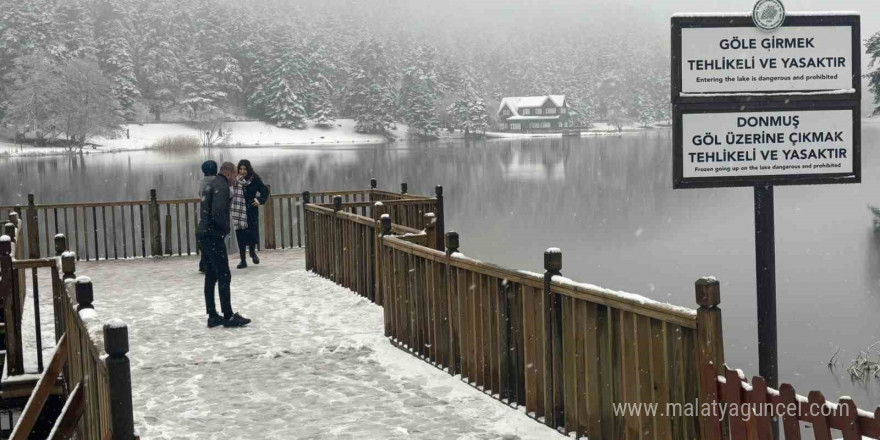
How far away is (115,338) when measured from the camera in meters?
4.26

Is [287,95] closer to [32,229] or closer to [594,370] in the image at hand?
[32,229]

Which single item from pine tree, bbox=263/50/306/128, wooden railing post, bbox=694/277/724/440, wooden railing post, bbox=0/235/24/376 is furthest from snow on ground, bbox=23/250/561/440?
pine tree, bbox=263/50/306/128

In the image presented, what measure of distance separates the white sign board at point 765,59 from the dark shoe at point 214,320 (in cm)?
689

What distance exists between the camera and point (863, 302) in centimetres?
2475

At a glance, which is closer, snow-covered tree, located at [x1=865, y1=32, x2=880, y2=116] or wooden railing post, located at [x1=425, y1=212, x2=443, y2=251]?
wooden railing post, located at [x1=425, y1=212, x2=443, y2=251]

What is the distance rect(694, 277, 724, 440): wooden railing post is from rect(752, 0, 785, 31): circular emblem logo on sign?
204 centimetres

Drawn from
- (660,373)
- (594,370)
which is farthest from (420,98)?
(660,373)

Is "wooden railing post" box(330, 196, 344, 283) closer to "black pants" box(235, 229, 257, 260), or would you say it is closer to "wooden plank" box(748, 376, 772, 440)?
"black pants" box(235, 229, 257, 260)

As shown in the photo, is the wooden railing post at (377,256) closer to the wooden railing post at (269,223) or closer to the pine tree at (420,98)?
the wooden railing post at (269,223)

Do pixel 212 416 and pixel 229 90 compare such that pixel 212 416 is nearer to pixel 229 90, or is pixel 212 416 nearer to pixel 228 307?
pixel 228 307

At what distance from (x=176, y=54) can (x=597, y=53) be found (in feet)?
336

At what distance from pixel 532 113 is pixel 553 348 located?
152 metres

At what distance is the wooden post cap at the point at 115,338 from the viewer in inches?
167

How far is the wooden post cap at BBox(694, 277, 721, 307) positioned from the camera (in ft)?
16.1
